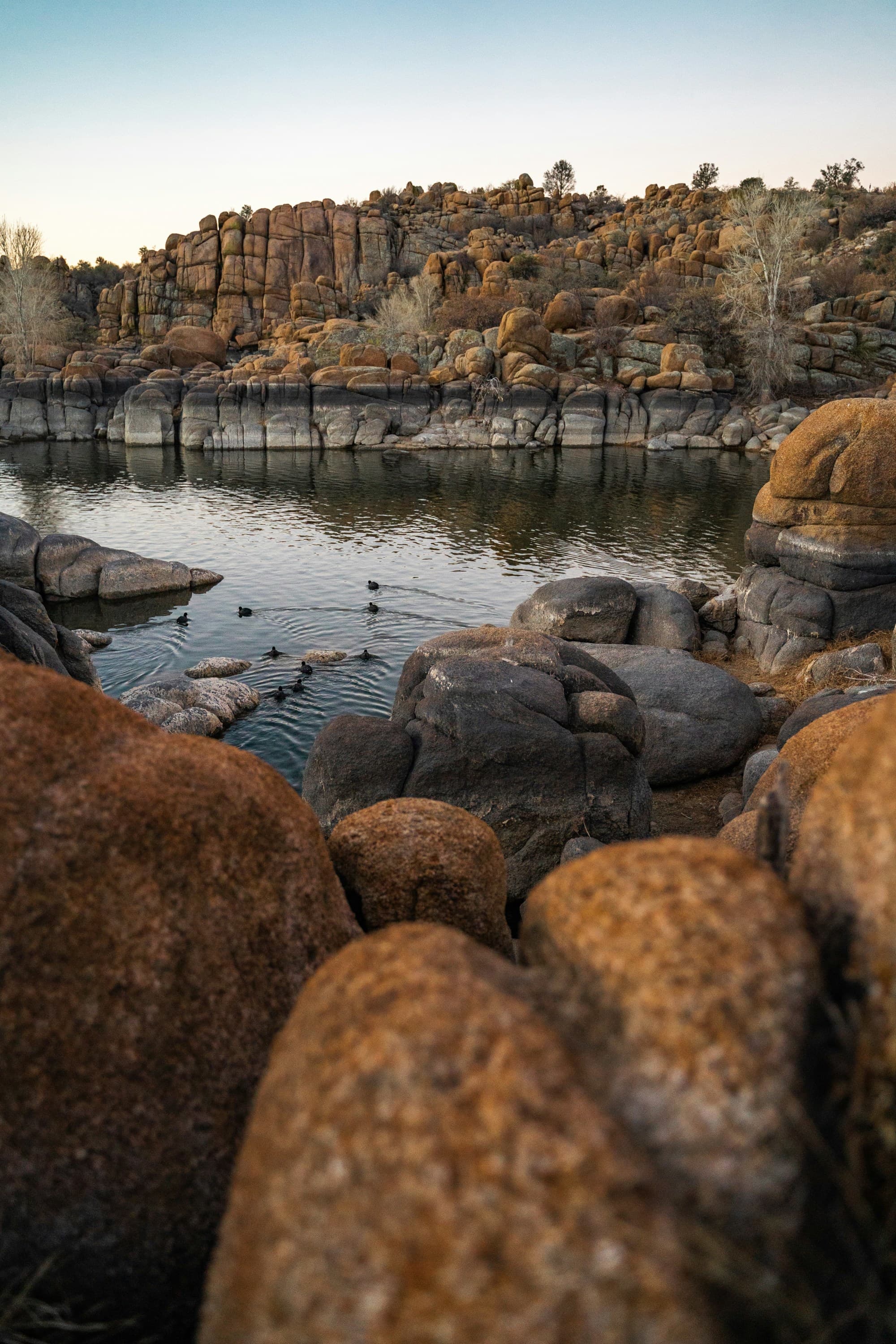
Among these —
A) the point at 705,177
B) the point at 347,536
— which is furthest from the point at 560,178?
the point at 347,536

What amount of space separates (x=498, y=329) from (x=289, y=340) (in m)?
22.8

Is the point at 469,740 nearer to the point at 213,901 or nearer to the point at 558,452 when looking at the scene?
the point at 213,901

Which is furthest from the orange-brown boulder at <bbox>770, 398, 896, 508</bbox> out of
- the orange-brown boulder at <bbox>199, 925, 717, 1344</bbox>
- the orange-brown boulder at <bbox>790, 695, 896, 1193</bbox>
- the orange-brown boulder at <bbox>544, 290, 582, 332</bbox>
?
the orange-brown boulder at <bbox>544, 290, 582, 332</bbox>

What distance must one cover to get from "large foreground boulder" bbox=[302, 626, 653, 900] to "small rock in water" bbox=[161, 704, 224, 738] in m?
6.26

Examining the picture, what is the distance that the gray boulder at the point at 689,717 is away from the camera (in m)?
14.4

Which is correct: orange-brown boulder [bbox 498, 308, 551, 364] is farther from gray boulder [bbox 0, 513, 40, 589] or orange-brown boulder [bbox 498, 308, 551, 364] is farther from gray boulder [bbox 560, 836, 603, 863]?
gray boulder [bbox 560, 836, 603, 863]

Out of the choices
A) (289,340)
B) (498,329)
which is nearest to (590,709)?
(498,329)

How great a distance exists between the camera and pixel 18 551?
25.2 m

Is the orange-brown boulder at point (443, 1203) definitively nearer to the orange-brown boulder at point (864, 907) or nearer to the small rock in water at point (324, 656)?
the orange-brown boulder at point (864, 907)

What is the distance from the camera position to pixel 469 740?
10.5m

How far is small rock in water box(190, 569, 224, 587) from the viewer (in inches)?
1100

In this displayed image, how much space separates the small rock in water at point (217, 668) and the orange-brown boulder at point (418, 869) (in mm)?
15984

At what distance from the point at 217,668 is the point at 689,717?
11.1 metres

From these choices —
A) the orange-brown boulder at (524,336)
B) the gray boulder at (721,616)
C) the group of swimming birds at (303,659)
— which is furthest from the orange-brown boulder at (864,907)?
the orange-brown boulder at (524,336)
